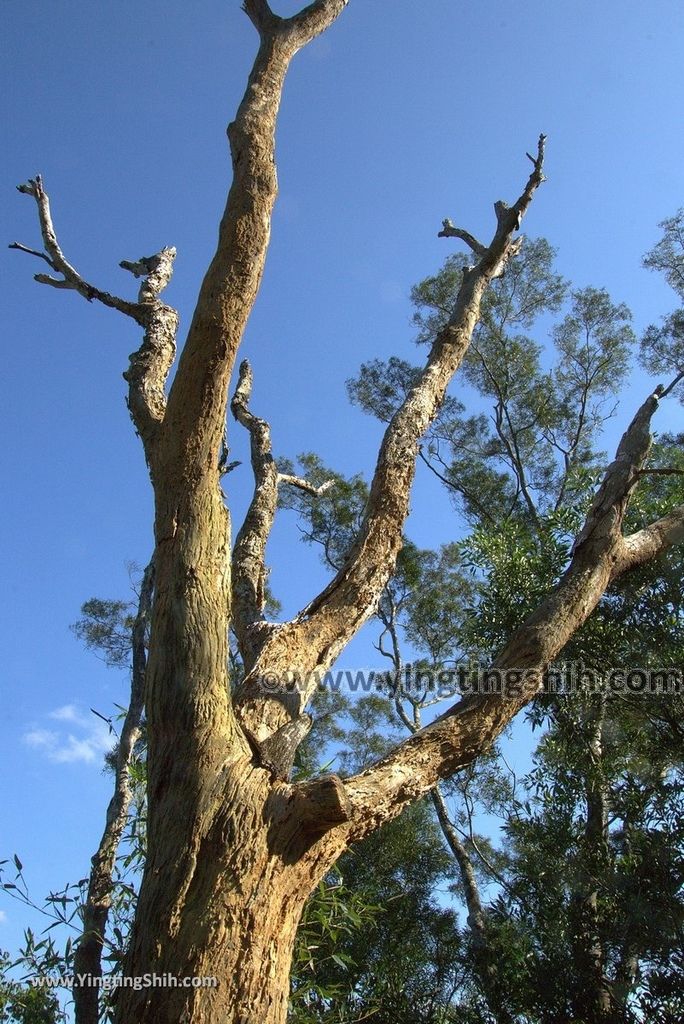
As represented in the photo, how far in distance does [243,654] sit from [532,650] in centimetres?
141

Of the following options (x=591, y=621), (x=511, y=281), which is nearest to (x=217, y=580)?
(x=591, y=621)

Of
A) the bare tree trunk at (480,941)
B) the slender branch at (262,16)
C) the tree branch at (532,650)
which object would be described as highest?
the slender branch at (262,16)

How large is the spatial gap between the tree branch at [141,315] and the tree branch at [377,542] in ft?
3.79

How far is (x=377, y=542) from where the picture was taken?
3.84 metres

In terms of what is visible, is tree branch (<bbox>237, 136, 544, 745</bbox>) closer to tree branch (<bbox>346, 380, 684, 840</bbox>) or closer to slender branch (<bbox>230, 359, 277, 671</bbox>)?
slender branch (<bbox>230, 359, 277, 671</bbox>)

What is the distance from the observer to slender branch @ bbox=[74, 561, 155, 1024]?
4.16m

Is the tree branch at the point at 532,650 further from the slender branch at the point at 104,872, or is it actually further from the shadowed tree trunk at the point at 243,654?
the slender branch at the point at 104,872

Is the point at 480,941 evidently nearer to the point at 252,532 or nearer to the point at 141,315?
the point at 252,532

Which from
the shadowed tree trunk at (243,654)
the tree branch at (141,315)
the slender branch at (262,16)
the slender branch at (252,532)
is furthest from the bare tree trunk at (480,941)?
the slender branch at (262,16)

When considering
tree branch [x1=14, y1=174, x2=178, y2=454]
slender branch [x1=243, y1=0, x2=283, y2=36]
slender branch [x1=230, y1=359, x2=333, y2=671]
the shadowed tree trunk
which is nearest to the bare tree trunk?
slender branch [x1=230, y1=359, x2=333, y2=671]

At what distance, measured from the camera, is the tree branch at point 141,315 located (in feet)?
11.7

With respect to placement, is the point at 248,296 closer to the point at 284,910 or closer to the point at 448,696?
the point at 284,910

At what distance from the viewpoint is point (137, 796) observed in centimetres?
561

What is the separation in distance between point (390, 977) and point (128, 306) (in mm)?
6460
